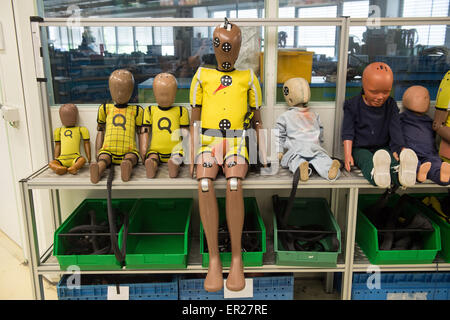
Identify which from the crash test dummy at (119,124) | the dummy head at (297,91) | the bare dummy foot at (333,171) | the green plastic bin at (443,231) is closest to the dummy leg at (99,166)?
the crash test dummy at (119,124)

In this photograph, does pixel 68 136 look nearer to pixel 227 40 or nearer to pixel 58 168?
pixel 58 168

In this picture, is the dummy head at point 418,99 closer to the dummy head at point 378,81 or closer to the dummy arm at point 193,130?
the dummy head at point 378,81

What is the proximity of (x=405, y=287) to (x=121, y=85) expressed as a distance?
2.07 metres

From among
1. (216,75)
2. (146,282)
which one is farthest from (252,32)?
(146,282)

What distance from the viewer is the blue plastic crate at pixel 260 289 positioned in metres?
2.32

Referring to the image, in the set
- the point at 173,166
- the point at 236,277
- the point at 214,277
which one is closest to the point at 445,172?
the point at 236,277

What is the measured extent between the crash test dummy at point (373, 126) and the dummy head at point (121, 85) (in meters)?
1.32

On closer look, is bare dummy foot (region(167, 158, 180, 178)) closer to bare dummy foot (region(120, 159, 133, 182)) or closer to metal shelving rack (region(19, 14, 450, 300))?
metal shelving rack (region(19, 14, 450, 300))

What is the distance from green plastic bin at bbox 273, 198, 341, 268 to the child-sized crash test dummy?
378mm

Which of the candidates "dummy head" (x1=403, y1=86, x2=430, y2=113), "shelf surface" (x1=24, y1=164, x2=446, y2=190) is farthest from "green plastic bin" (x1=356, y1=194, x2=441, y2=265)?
"dummy head" (x1=403, y1=86, x2=430, y2=113)

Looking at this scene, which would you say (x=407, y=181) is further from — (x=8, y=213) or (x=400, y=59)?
(x=8, y=213)

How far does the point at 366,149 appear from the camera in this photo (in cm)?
236

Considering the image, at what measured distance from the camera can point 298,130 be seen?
2348 millimetres

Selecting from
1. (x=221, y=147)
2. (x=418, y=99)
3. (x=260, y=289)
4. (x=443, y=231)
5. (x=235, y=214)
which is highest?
(x=418, y=99)
